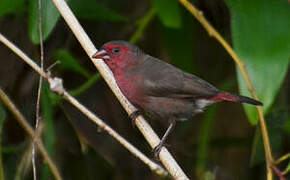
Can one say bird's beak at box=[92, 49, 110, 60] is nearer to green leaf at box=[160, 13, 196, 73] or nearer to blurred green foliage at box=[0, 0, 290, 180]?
blurred green foliage at box=[0, 0, 290, 180]

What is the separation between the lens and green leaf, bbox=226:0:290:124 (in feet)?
11.1

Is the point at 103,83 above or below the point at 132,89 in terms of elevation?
below

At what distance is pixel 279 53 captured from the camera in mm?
3449

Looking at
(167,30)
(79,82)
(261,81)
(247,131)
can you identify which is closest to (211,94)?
(261,81)

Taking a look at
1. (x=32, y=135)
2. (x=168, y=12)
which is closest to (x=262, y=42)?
(x=168, y=12)

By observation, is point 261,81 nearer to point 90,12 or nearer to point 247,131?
point 90,12

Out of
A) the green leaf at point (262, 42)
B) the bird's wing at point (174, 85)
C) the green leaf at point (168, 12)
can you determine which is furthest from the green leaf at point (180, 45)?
the green leaf at point (262, 42)

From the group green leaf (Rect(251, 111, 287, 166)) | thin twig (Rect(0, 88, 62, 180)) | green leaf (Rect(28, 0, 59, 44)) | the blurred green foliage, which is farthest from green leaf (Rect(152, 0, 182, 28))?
thin twig (Rect(0, 88, 62, 180))

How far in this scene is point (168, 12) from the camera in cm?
413

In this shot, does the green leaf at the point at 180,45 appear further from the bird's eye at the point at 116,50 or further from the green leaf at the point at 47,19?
the green leaf at the point at 47,19

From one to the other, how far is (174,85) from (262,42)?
2.39 feet

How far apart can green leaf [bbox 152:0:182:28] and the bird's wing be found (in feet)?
1.11

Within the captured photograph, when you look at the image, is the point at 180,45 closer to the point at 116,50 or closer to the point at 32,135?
the point at 116,50

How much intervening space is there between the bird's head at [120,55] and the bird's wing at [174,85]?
0.69 ft
